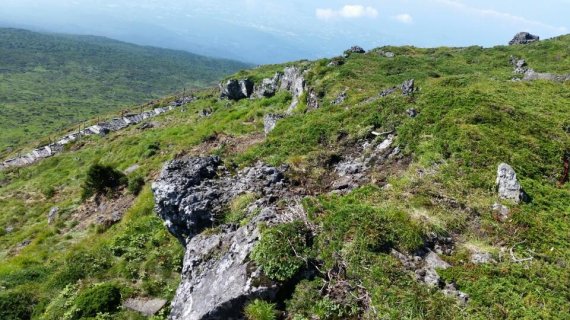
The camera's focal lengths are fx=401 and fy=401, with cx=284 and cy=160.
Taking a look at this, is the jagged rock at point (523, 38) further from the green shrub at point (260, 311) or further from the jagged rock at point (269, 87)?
the green shrub at point (260, 311)

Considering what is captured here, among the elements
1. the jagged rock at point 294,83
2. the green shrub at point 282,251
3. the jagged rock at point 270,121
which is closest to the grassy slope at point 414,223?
the green shrub at point 282,251

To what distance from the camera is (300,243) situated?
1117cm

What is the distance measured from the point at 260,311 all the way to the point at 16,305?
11690mm

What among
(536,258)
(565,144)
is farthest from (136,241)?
(565,144)

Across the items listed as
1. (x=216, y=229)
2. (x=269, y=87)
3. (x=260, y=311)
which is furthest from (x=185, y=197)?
(x=269, y=87)

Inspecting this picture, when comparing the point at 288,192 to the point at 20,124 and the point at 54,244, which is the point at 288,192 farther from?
the point at 20,124

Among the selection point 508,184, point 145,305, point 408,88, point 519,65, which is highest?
point 519,65

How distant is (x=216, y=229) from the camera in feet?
44.2

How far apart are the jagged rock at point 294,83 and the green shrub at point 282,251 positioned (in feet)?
85.5

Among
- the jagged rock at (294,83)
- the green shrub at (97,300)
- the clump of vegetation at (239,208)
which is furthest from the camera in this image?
the jagged rock at (294,83)

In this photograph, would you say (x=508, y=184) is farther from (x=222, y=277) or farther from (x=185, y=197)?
(x=185, y=197)

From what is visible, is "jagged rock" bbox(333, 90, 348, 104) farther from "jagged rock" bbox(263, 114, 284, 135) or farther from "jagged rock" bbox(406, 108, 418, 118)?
"jagged rock" bbox(406, 108, 418, 118)

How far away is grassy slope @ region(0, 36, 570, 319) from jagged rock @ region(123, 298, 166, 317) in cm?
39

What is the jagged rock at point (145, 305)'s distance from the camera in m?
14.1
